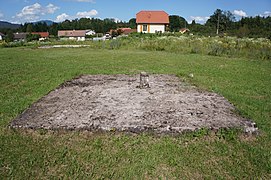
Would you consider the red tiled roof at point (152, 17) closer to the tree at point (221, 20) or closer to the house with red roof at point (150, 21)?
the house with red roof at point (150, 21)

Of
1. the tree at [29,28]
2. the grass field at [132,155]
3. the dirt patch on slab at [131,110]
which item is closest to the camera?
the grass field at [132,155]

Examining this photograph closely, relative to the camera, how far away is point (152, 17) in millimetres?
39500

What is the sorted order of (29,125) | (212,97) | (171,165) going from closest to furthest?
(171,165)
(29,125)
(212,97)

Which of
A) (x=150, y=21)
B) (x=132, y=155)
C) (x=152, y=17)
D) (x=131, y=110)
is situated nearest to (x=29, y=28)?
(x=152, y=17)

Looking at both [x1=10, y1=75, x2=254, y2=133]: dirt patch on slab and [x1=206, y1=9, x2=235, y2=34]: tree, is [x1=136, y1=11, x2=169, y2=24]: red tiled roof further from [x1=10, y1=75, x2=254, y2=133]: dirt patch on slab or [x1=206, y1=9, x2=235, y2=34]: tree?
[x1=10, y1=75, x2=254, y2=133]: dirt patch on slab

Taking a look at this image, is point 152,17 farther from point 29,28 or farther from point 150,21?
point 29,28

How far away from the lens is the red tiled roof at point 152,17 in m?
38.9

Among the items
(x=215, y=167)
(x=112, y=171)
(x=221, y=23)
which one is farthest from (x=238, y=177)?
(x=221, y=23)

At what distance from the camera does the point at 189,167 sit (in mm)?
2809

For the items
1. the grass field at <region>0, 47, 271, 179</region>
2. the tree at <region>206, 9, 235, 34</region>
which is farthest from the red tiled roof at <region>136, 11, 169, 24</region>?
the grass field at <region>0, 47, 271, 179</region>

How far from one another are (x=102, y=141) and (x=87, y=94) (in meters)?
2.11

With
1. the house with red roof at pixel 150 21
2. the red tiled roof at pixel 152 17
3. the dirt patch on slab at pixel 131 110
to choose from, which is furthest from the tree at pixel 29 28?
the dirt patch on slab at pixel 131 110

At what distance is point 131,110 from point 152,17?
37.6 metres

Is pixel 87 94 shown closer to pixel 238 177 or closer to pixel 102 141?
pixel 102 141
